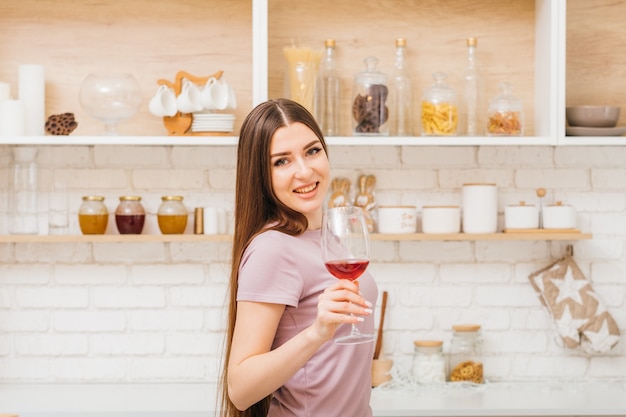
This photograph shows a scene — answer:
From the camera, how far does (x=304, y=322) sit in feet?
5.87

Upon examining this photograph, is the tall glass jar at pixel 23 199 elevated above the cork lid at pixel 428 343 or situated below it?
above

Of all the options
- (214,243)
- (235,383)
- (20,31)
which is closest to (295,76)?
(214,243)

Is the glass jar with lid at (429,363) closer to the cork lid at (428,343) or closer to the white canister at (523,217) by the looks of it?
the cork lid at (428,343)

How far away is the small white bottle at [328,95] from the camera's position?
2.98 meters

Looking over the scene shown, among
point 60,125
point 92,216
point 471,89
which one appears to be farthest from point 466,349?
point 60,125

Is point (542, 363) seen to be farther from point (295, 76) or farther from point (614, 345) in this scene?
point (295, 76)

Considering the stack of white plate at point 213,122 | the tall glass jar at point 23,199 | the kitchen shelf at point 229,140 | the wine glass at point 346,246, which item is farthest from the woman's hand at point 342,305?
the tall glass jar at point 23,199

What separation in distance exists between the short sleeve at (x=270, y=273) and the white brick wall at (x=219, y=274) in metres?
1.45

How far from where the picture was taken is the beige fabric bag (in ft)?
10.3

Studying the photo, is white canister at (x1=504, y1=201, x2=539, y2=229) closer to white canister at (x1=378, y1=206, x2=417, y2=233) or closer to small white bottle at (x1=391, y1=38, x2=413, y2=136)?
white canister at (x1=378, y1=206, x2=417, y2=233)

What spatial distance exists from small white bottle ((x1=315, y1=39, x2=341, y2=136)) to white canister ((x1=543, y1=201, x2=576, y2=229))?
804 mm

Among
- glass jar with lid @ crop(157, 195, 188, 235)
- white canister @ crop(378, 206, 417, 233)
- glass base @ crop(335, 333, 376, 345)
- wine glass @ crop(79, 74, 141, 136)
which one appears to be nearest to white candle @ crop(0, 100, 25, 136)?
wine glass @ crop(79, 74, 141, 136)

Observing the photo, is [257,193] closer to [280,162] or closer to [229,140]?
[280,162]

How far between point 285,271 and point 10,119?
60.8 inches
